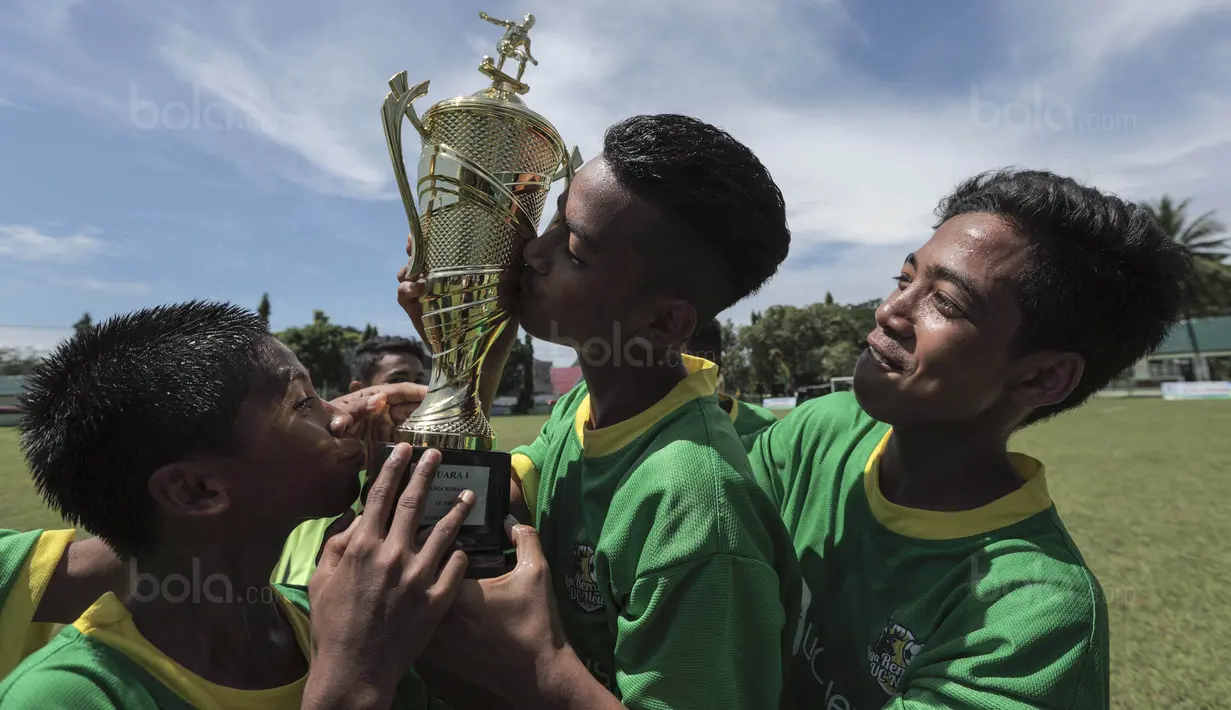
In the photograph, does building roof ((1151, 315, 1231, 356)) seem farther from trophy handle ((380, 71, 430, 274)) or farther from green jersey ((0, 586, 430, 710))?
green jersey ((0, 586, 430, 710))

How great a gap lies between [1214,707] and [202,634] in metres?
4.82

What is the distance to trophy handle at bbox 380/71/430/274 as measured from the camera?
66.3 inches

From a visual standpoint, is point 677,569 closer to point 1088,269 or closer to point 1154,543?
point 1088,269

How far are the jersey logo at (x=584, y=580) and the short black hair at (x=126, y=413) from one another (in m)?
0.77

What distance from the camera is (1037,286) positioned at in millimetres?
1636

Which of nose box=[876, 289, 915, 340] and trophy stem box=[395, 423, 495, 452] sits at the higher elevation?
nose box=[876, 289, 915, 340]

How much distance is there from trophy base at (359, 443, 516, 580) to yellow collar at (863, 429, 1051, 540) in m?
0.92

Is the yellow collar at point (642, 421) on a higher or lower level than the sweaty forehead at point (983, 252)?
lower

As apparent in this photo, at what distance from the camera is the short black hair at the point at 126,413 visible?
1418mm

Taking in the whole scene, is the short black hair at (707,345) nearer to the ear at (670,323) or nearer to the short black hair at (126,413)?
the ear at (670,323)

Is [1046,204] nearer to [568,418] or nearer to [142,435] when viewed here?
[568,418]

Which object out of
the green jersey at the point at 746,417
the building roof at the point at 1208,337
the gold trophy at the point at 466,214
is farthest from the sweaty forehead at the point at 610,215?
the building roof at the point at 1208,337

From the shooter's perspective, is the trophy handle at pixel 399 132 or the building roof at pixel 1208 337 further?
the building roof at pixel 1208 337

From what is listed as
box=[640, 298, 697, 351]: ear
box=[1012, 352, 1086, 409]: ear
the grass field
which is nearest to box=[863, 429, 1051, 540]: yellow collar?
box=[1012, 352, 1086, 409]: ear
